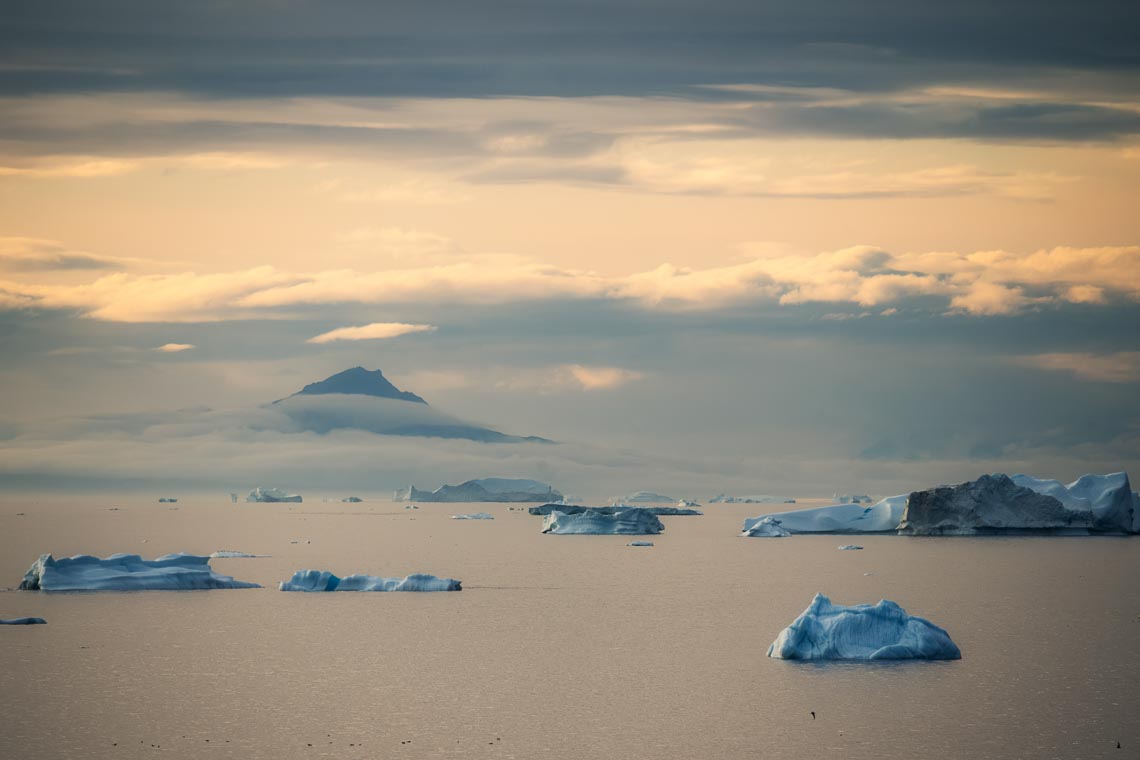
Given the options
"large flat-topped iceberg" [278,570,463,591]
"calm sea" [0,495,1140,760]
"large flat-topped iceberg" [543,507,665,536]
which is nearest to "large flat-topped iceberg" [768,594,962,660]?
"calm sea" [0,495,1140,760]

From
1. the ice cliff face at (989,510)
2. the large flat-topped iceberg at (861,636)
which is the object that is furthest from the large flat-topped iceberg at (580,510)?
the large flat-topped iceberg at (861,636)

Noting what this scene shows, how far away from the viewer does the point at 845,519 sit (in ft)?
297

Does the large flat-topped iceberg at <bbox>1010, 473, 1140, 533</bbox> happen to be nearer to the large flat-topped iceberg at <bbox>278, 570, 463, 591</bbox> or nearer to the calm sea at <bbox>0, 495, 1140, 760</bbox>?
the calm sea at <bbox>0, 495, 1140, 760</bbox>

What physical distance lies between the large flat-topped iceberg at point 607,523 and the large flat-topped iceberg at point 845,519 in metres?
7.87

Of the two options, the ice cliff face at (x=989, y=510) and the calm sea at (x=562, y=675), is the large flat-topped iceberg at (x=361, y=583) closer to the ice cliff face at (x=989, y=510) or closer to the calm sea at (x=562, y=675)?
the calm sea at (x=562, y=675)

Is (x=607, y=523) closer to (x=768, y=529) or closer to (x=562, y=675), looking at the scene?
(x=768, y=529)

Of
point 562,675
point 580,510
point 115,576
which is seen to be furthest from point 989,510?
point 562,675

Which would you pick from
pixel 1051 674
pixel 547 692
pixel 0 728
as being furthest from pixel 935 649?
pixel 0 728

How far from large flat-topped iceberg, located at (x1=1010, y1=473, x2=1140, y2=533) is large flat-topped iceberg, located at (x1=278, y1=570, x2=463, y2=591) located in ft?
143

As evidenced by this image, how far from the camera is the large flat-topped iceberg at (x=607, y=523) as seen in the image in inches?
3738

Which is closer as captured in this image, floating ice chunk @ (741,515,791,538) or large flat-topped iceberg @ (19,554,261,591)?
large flat-topped iceberg @ (19,554,261,591)

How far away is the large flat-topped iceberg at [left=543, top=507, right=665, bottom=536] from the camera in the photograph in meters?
94.9

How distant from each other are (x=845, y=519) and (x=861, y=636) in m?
64.1

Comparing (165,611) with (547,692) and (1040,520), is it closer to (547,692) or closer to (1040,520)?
(547,692)
